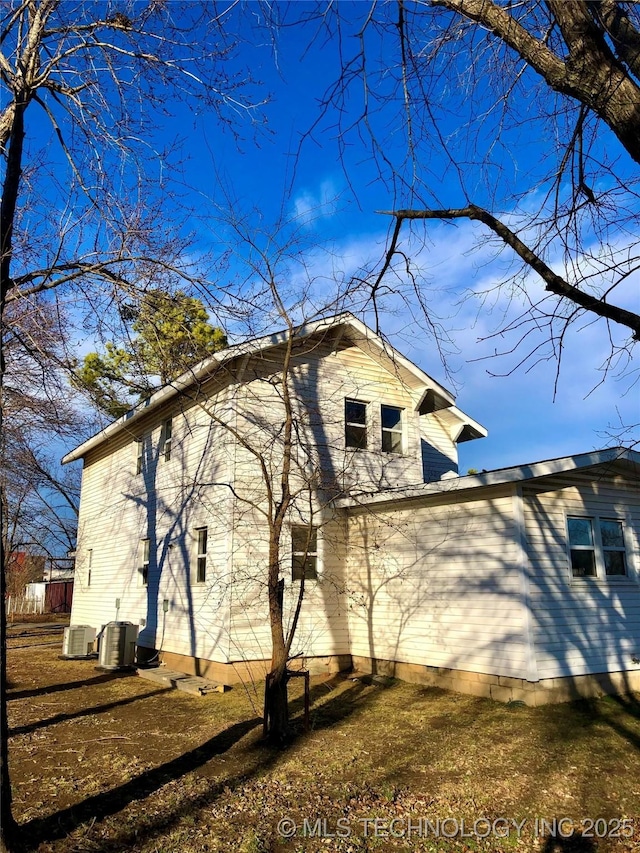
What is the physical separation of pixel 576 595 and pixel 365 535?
174 inches

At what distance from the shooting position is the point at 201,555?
43.9 ft

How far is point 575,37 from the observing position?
12.0ft

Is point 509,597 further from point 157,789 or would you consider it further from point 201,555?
point 201,555

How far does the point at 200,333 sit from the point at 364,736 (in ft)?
61.7

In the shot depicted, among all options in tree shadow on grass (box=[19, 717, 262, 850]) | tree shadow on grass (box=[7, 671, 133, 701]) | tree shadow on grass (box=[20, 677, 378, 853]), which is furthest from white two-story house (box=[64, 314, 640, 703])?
tree shadow on grass (box=[19, 717, 262, 850])

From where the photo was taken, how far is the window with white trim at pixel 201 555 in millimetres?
13383

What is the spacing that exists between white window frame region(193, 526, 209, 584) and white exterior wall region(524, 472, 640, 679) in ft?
21.3

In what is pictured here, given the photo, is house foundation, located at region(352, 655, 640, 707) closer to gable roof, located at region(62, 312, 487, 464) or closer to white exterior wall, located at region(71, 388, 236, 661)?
white exterior wall, located at region(71, 388, 236, 661)

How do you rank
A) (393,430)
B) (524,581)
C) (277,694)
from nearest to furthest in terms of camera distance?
(277,694) → (524,581) → (393,430)

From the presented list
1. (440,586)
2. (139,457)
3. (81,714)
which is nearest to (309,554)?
(440,586)

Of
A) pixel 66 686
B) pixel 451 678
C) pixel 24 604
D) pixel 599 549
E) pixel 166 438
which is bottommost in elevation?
pixel 66 686

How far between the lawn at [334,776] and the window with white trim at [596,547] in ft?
6.99

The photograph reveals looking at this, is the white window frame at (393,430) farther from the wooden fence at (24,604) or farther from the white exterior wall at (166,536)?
the wooden fence at (24,604)

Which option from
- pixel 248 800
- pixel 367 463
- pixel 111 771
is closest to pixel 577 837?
pixel 248 800
